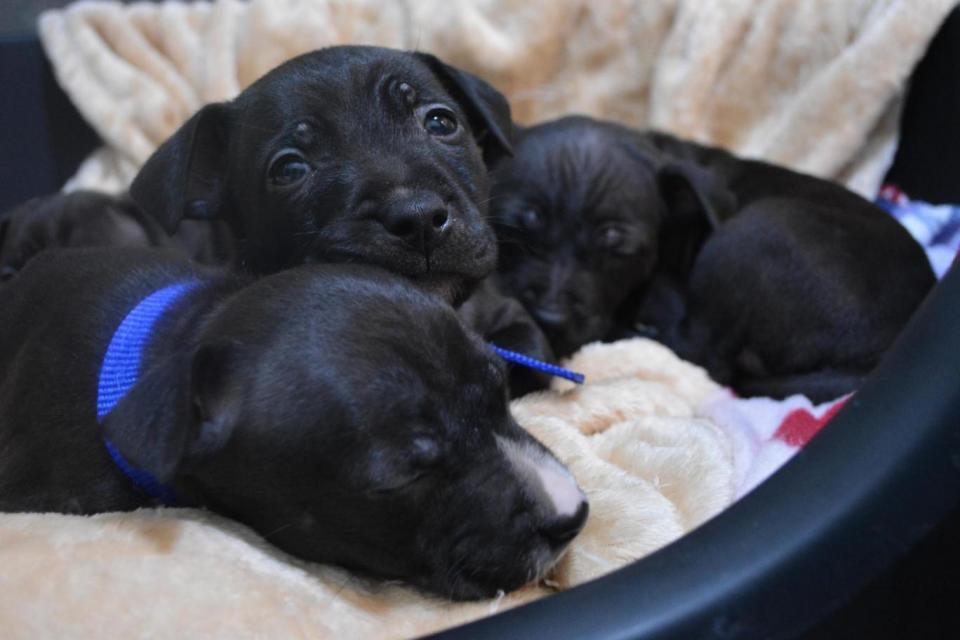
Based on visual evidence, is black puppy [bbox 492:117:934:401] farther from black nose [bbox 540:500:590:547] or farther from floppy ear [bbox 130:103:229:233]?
black nose [bbox 540:500:590:547]

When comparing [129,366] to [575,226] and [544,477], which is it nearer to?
[544,477]

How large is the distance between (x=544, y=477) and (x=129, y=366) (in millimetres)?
866

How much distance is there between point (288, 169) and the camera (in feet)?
7.97

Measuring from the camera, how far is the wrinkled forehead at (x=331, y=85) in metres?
2.41

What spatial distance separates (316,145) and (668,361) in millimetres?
1217

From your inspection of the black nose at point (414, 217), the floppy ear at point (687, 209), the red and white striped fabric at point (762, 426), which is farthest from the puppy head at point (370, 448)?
the floppy ear at point (687, 209)

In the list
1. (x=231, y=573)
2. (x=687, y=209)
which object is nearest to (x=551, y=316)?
(x=687, y=209)

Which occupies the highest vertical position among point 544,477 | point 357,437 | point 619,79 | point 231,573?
point 357,437

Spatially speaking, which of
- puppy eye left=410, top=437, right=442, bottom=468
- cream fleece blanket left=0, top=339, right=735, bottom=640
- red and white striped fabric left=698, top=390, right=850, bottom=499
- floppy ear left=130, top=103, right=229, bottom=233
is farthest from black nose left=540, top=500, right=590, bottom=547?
floppy ear left=130, top=103, right=229, bottom=233

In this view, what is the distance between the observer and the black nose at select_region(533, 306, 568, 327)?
3174 mm

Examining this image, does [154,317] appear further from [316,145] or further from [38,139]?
[38,139]

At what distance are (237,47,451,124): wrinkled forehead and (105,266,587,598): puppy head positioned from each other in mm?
753

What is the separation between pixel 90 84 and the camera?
424 centimetres

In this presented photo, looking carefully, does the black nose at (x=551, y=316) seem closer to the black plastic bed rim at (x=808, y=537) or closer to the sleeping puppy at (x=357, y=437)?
the sleeping puppy at (x=357, y=437)
